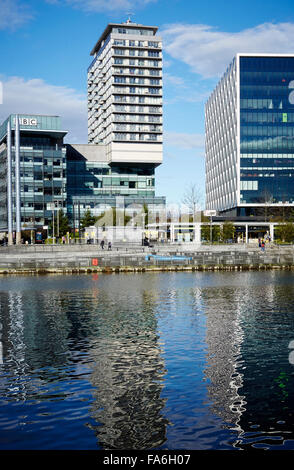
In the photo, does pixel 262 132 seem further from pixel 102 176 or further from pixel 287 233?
pixel 102 176

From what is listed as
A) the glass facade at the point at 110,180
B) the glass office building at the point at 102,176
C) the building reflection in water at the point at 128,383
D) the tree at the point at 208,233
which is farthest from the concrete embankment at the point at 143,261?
the glass office building at the point at 102,176

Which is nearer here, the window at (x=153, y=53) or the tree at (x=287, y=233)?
the tree at (x=287, y=233)

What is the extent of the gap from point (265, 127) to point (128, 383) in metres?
140

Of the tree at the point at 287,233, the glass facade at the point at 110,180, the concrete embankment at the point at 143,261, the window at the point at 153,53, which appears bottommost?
the concrete embankment at the point at 143,261

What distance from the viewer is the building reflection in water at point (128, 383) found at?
44.3 feet

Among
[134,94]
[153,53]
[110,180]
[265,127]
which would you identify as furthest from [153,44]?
[265,127]

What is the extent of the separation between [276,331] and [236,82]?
132548 mm

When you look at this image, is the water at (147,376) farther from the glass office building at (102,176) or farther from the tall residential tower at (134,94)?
the glass office building at (102,176)

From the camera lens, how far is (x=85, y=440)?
1320 cm

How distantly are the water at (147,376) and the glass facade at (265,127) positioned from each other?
11492 cm

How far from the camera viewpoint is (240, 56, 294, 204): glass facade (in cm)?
14938

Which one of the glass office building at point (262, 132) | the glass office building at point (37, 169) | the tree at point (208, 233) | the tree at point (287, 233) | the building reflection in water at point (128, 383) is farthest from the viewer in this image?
the glass office building at point (37, 169)
